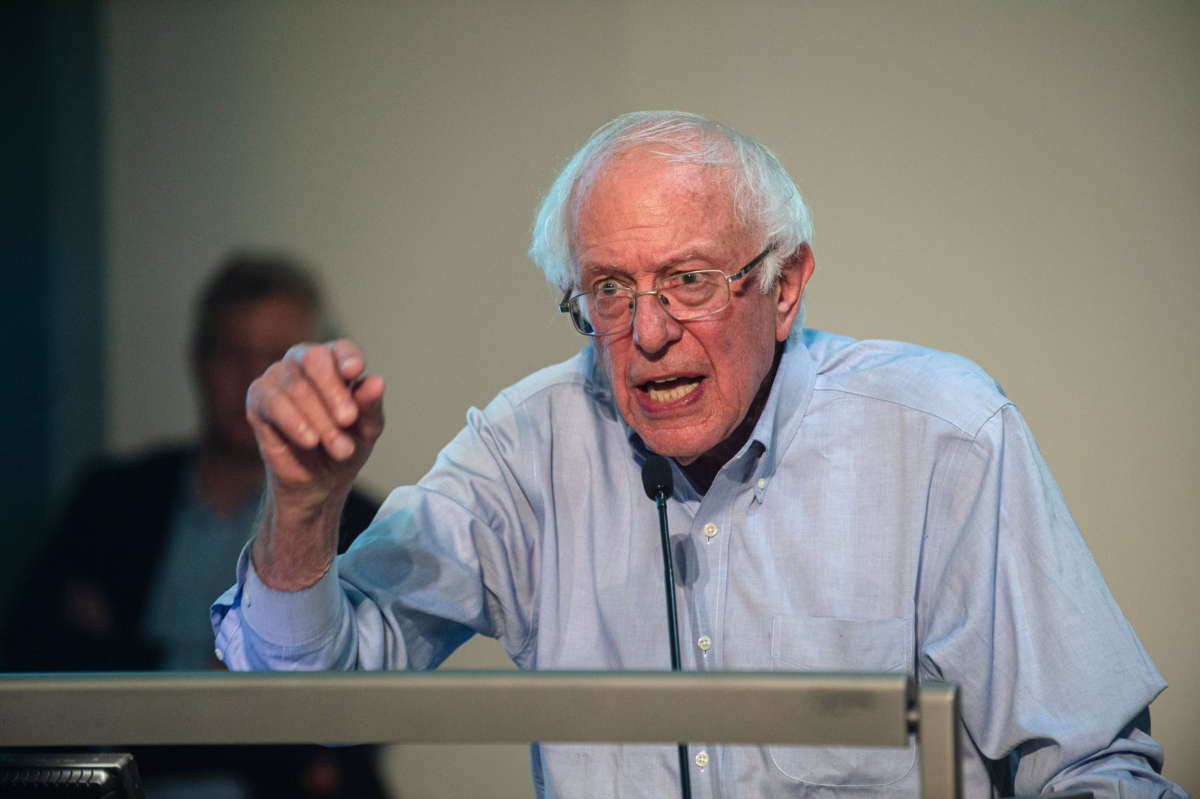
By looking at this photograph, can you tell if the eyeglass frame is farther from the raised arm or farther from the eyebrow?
the raised arm

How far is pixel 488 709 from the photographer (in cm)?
63

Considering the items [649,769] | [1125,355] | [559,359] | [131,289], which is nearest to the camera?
[649,769]

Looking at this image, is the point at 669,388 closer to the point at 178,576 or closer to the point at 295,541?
the point at 295,541

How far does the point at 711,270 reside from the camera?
49.6 inches

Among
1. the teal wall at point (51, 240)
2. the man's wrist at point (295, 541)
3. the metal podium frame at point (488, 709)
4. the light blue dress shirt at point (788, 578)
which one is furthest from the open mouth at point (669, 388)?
the teal wall at point (51, 240)

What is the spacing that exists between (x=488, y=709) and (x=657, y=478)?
56 centimetres

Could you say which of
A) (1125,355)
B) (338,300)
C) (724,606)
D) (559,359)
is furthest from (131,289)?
(1125,355)

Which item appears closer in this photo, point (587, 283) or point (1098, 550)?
point (587, 283)

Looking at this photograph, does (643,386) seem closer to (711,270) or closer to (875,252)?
(711,270)

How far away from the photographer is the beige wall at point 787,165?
81.1 inches

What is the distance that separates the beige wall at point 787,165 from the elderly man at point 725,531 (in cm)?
88

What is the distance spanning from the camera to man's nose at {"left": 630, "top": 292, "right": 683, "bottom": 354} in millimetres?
1225

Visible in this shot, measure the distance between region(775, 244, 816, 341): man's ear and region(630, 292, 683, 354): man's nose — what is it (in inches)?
7.1

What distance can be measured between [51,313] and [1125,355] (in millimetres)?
2529
